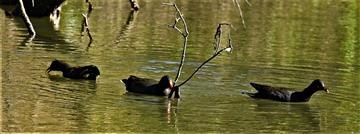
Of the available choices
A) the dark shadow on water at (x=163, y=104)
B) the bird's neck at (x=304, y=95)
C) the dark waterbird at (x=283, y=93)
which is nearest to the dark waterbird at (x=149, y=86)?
the dark shadow on water at (x=163, y=104)

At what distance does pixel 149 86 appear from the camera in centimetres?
1477

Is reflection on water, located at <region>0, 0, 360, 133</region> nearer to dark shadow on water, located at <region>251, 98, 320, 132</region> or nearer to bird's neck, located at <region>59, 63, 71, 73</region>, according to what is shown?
dark shadow on water, located at <region>251, 98, 320, 132</region>

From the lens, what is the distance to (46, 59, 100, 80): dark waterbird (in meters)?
15.6

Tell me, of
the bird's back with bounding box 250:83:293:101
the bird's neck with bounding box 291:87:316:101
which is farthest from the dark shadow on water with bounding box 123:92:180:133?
the bird's neck with bounding box 291:87:316:101

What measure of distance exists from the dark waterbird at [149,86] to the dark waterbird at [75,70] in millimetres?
966

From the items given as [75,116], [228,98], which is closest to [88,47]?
[228,98]

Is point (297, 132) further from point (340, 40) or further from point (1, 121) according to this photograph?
point (340, 40)

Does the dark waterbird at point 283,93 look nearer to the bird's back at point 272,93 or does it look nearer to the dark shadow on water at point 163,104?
the bird's back at point 272,93

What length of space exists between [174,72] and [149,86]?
1.97m

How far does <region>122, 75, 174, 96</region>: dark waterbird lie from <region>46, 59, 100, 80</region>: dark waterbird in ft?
3.17

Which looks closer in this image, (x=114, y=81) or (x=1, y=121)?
(x=1, y=121)

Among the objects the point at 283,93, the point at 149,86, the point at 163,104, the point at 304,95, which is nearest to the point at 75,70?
the point at 149,86

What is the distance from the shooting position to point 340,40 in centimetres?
2308

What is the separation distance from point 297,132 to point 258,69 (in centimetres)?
508
